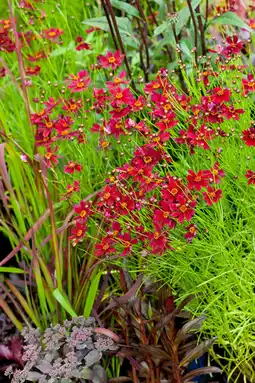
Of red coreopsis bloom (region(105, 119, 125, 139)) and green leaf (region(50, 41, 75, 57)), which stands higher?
green leaf (region(50, 41, 75, 57))

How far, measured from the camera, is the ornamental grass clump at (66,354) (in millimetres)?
1440

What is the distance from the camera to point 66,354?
57.3 inches

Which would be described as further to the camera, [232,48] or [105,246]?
[232,48]

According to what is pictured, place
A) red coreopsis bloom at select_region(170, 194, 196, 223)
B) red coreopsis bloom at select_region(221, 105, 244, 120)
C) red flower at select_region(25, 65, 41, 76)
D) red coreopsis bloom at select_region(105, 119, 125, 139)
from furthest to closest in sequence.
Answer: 1. red flower at select_region(25, 65, 41, 76)
2. red coreopsis bloom at select_region(105, 119, 125, 139)
3. red coreopsis bloom at select_region(221, 105, 244, 120)
4. red coreopsis bloom at select_region(170, 194, 196, 223)

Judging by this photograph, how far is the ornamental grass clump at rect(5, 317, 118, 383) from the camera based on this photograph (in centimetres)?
144

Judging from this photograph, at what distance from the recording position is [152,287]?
155 centimetres

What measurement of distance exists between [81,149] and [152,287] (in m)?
0.45

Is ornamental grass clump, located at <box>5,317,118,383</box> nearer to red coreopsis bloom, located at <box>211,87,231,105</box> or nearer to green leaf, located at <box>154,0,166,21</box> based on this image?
red coreopsis bloom, located at <box>211,87,231,105</box>

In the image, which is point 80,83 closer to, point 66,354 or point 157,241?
point 157,241

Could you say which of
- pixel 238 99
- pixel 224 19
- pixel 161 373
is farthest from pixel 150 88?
pixel 161 373

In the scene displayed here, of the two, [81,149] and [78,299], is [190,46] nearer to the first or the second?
[81,149]

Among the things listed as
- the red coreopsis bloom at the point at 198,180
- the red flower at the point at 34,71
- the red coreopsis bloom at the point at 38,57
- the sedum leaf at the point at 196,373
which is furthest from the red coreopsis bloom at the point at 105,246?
the red coreopsis bloom at the point at 38,57

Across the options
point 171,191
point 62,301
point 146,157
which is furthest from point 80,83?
point 62,301

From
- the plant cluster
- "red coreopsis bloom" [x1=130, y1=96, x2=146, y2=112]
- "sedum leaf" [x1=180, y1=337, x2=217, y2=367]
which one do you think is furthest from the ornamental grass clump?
"red coreopsis bloom" [x1=130, y1=96, x2=146, y2=112]
